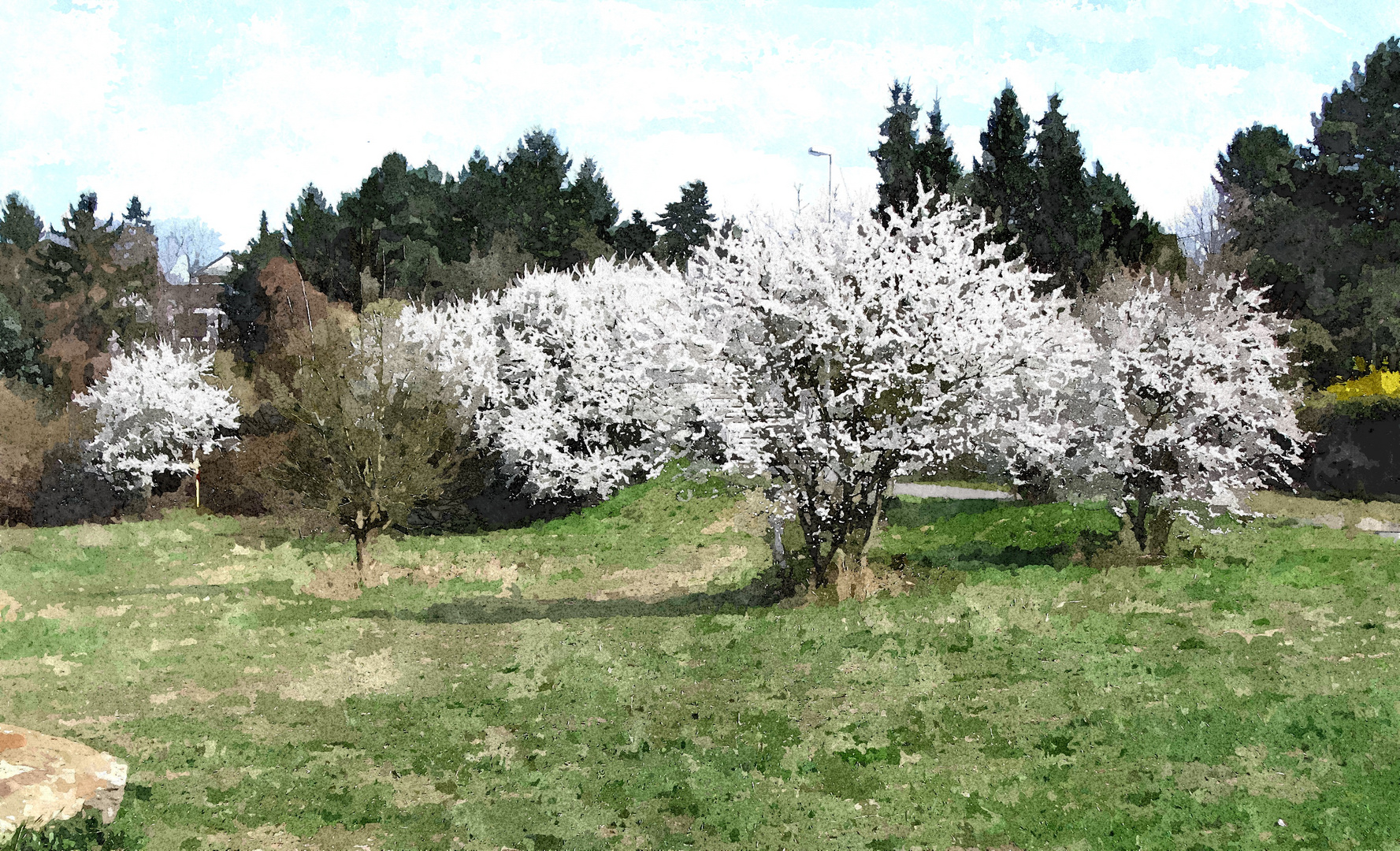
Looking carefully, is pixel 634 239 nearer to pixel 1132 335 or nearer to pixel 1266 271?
pixel 1266 271

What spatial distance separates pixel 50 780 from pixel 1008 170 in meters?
46.5

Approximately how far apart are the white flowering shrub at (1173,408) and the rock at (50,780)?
14105 millimetres

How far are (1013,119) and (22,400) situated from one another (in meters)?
41.3

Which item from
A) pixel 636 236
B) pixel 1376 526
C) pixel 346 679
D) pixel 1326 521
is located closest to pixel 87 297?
pixel 636 236

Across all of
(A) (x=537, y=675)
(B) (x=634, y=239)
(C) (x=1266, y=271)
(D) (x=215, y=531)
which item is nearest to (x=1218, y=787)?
(A) (x=537, y=675)

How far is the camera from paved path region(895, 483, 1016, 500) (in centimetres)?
3578

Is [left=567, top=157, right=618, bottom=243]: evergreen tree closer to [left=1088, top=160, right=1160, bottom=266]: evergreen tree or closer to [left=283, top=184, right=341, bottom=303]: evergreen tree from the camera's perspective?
[left=283, top=184, right=341, bottom=303]: evergreen tree

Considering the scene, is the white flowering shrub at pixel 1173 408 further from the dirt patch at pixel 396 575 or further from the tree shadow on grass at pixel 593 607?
the dirt patch at pixel 396 575

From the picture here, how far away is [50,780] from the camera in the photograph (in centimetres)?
923

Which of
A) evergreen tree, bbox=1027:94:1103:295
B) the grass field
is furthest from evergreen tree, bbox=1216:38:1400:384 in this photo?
the grass field

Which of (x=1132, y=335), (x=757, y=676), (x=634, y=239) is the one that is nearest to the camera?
(x=757, y=676)

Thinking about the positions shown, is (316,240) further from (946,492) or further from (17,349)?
(946,492)

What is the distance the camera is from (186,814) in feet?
33.2

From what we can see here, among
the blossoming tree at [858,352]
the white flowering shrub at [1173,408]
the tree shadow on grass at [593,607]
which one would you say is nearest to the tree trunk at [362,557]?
the tree shadow on grass at [593,607]
